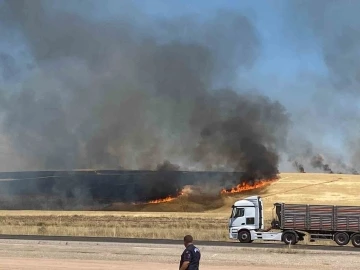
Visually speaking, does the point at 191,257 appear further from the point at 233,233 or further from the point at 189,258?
the point at 233,233

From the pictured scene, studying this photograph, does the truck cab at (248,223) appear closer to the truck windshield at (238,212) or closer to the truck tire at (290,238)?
the truck windshield at (238,212)

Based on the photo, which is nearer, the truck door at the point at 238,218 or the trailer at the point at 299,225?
the trailer at the point at 299,225

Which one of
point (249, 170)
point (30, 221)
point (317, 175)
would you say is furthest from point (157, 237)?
point (317, 175)

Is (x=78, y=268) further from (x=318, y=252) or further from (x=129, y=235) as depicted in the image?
(x=129, y=235)

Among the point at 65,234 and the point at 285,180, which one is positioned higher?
the point at 285,180

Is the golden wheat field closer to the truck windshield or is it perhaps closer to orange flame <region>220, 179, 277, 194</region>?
orange flame <region>220, 179, 277, 194</region>

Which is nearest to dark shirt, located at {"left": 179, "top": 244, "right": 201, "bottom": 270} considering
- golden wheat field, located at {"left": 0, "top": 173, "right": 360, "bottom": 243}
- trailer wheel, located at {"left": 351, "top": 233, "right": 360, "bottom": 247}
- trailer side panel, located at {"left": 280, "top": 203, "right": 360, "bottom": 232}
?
golden wheat field, located at {"left": 0, "top": 173, "right": 360, "bottom": 243}

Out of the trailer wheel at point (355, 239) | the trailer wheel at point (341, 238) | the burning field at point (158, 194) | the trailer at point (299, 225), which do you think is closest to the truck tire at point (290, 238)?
the trailer at point (299, 225)

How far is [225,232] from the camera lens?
45094mm

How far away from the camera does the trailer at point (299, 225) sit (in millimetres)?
40000

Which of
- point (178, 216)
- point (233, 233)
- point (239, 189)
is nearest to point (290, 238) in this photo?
point (233, 233)

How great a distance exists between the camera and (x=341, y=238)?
39.9m

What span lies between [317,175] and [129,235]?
218 feet

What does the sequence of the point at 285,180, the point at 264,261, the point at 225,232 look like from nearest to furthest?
the point at 264,261 < the point at 225,232 < the point at 285,180
